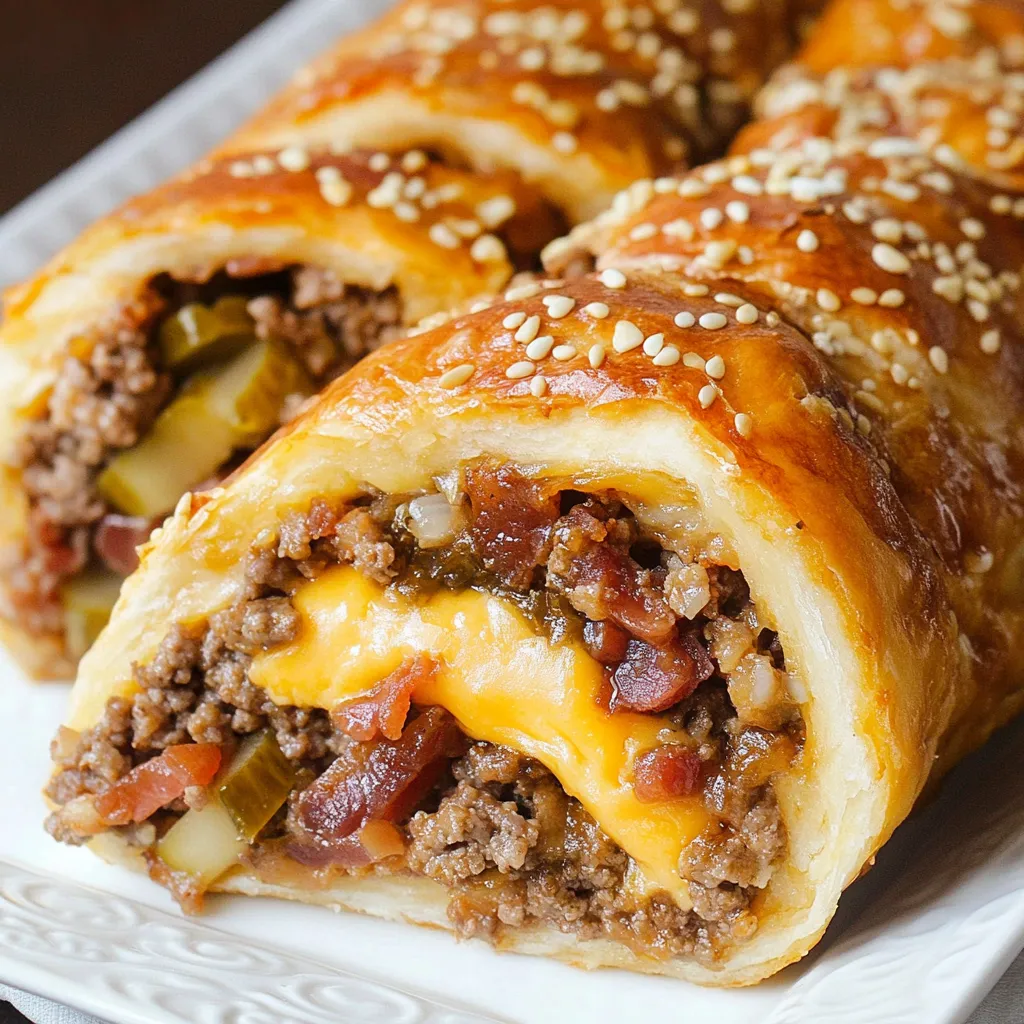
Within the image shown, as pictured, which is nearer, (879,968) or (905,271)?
(879,968)

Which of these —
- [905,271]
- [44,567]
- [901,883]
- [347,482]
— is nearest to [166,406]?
[44,567]

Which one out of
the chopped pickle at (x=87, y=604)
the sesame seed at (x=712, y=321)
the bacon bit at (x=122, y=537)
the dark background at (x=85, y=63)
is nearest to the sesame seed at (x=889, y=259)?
the sesame seed at (x=712, y=321)

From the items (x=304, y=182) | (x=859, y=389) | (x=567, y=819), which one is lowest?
(x=567, y=819)

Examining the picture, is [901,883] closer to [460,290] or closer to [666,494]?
[666,494]

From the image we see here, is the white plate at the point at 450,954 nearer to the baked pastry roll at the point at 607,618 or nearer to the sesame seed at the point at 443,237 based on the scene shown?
the baked pastry roll at the point at 607,618

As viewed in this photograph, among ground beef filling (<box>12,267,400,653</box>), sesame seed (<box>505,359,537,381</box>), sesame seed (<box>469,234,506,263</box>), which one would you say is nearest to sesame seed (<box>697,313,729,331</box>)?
sesame seed (<box>505,359,537,381</box>)

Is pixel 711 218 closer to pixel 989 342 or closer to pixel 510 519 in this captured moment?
pixel 989 342

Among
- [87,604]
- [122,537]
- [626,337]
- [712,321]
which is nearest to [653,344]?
[626,337]

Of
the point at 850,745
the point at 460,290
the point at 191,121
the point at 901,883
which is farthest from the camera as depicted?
the point at 191,121
